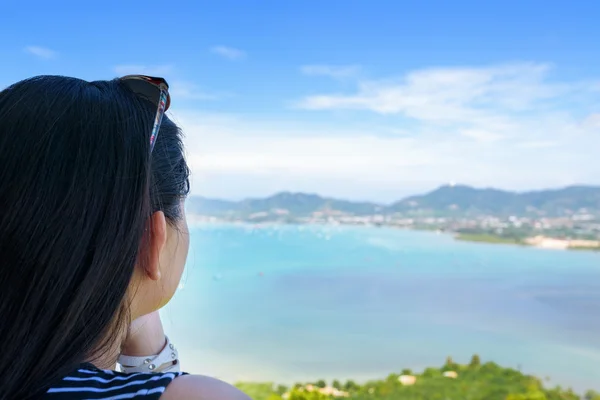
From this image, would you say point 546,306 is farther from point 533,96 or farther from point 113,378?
point 113,378

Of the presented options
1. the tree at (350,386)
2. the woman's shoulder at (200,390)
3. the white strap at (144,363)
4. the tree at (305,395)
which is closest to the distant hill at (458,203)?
the tree at (350,386)

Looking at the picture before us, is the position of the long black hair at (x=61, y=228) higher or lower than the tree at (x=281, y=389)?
higher

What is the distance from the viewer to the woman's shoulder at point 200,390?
0.34 meters

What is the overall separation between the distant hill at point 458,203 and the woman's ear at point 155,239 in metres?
3.27

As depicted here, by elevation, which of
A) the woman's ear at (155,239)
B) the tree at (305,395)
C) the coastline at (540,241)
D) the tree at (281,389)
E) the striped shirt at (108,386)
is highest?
the woman's ear at (155,239)

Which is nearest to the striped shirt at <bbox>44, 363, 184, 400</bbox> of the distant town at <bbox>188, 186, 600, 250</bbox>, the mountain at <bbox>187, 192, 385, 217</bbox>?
the distant town at <bbox>188, 186, 600, 250</bbox>

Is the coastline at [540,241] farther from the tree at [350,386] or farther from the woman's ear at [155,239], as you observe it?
the woman's ear at [155,239]

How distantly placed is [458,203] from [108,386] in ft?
13.2

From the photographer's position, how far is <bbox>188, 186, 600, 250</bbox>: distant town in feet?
12.0

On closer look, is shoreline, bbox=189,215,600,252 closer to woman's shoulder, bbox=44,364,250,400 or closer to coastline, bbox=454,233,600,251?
coastline, bbox=454,233,600,251

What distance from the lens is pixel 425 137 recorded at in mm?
4324

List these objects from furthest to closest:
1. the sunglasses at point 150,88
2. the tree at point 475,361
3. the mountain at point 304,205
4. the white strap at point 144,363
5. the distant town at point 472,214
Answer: the mountain at point 304,205
the distant town at point 472,214
the tree at point 475,361
the white strap at point 144,363
the sunglasses at point 150,88

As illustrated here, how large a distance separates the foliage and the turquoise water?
0.06 m

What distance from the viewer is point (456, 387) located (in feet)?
10.0
